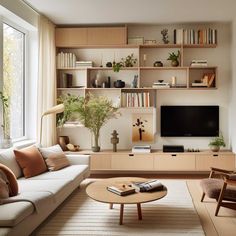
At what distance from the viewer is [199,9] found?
17.4 feet

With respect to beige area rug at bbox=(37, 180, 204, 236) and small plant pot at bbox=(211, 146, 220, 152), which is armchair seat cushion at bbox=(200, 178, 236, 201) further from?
small plant pot at bbox=(211, 146, 220, 152)

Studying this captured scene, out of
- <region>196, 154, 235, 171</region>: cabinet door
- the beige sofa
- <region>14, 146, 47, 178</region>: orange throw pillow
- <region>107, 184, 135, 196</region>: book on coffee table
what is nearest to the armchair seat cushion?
<region>107, 184, 135, 196</region>: book on coffee table

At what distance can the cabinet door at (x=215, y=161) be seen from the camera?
574cm

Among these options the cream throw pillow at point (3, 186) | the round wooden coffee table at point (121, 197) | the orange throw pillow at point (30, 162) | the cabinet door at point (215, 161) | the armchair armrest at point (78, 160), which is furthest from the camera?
the cabinet door at point (215, 161)

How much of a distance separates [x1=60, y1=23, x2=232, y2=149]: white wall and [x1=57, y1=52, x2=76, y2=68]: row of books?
1221 millimetres

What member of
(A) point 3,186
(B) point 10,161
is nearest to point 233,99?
(B) point 10,161

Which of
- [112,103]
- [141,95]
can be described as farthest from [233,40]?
[112,103]

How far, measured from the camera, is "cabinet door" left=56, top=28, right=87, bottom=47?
616cm

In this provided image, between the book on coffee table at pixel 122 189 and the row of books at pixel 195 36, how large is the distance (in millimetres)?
3279

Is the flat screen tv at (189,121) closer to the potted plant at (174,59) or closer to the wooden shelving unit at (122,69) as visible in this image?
the wooden shelving unit at (122,69)

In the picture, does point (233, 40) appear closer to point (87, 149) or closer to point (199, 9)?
point (199, 9)

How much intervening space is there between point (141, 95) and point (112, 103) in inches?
22.9

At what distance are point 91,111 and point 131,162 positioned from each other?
1.17 meters

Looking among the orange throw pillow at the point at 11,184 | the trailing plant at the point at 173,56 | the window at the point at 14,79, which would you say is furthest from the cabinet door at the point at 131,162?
the orange throw pillow at the point at 11,184
